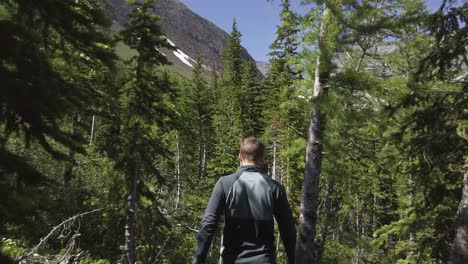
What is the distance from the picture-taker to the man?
367 cm

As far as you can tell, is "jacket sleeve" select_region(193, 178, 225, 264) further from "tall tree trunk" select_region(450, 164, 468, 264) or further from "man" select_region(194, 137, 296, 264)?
"tall tree trunk" select_region(450, 164, 468, 264)

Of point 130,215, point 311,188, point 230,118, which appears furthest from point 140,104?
point 230,118

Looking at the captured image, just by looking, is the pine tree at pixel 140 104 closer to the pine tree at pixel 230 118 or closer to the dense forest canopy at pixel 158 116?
the dense forest canopy at pixel 158 116

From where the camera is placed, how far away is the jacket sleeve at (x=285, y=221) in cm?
383

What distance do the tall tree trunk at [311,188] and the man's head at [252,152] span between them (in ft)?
15.0

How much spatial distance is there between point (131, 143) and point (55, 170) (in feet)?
24.1

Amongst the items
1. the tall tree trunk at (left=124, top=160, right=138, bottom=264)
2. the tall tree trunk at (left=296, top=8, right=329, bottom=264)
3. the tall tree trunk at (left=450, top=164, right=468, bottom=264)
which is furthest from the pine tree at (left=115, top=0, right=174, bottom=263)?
the tall tree trunk at (left=450, top=164, right=468, bottom=264)

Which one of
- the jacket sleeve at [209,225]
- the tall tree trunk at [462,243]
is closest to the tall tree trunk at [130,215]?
the tall tree trunk at [462,243]

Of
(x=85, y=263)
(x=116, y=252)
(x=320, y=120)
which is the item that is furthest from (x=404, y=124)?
(x=116, y=252)

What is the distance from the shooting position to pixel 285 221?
3.85m

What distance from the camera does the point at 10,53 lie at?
263 cm

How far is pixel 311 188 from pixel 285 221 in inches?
187

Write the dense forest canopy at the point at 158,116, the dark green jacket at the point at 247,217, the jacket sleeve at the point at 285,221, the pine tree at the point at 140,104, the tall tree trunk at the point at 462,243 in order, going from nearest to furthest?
the dense forest canopy at the point at 158,116
the dark green jacket at the point at 247,217
the jacket sleeve at the point at 285,221
the tall tree trunk at the point at 462,243
the pine tree at the point at 140,104

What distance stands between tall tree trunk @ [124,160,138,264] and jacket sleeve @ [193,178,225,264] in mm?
11168
